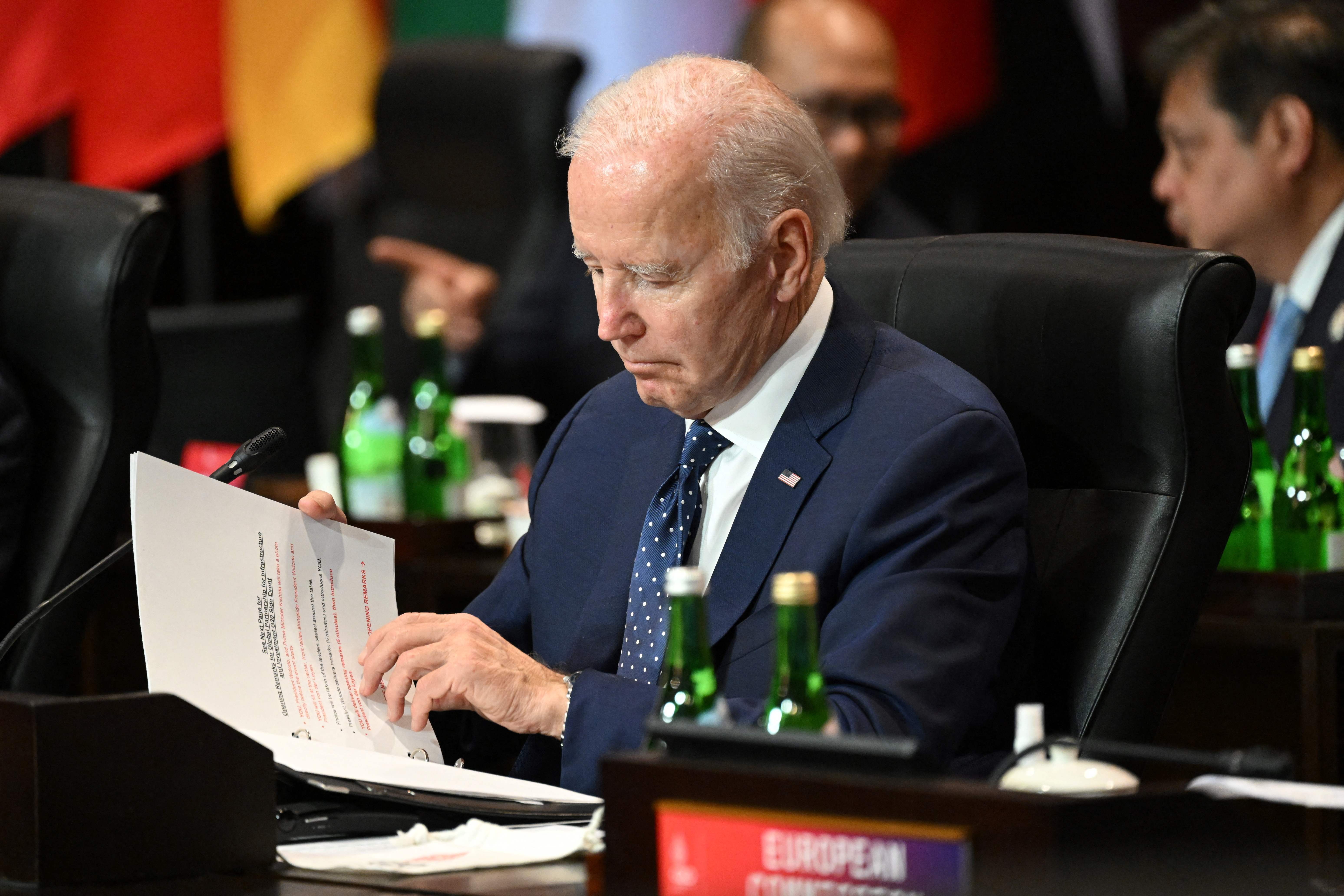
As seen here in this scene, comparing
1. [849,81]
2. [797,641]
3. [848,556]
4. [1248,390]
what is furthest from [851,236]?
[797,641]

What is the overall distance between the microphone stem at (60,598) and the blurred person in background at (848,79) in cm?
230

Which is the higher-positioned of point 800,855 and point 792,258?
point 792,258

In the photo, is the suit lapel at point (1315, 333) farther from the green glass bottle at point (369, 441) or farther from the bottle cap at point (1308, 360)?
the green glass bottle at point (369, 441)

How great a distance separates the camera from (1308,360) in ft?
6.83

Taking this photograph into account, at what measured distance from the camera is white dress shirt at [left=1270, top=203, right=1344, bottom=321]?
2.95 metres

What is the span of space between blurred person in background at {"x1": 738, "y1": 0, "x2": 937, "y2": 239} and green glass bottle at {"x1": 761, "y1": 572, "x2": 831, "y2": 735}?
2.45m

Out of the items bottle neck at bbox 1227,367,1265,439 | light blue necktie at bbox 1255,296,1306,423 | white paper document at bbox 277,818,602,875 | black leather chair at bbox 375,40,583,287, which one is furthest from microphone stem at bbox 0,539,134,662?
black leather chair at bbox 375,40,583,287

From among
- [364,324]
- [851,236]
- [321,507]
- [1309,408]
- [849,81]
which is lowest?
[321,507]

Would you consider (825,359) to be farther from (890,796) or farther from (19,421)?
(19,421)

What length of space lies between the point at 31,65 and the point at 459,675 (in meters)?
3.43

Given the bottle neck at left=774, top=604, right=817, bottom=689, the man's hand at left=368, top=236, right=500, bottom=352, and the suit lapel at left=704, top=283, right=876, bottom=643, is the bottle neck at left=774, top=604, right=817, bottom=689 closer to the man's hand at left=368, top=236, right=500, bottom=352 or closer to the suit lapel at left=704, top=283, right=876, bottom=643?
the suit lapel at left=704, top=283, right=876, bottom=643

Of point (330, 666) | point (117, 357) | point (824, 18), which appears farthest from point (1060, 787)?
point (824, 18)

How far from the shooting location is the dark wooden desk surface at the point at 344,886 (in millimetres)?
1086

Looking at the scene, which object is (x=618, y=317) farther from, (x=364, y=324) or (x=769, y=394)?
(x=364, y=324)
